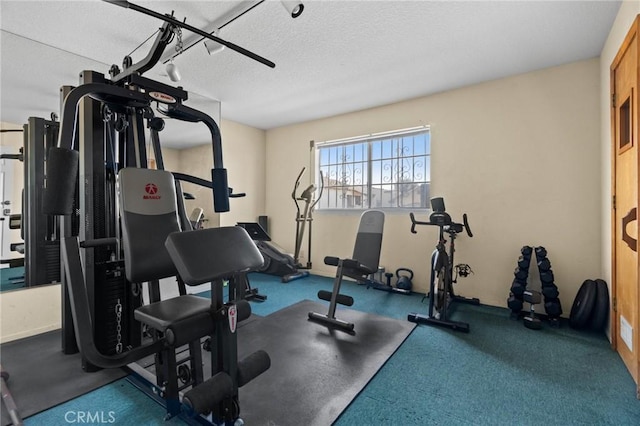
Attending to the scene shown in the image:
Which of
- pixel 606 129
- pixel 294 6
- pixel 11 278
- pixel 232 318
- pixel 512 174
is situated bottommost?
pixel 11 278

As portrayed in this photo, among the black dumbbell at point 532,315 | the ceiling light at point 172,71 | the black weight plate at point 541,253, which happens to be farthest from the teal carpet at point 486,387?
the ceiling light at point 172,71

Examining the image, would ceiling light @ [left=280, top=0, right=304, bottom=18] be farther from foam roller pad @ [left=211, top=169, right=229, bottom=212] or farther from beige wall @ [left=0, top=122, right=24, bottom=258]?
beige wall @ [left=0, top=122, right=24, bottom=258]

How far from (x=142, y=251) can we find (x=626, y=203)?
126 inches

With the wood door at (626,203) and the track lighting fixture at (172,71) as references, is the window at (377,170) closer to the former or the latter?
the wood door at (626,203)

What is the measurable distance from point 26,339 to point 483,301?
15.1ft

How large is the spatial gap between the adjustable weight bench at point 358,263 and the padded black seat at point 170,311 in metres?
1.57

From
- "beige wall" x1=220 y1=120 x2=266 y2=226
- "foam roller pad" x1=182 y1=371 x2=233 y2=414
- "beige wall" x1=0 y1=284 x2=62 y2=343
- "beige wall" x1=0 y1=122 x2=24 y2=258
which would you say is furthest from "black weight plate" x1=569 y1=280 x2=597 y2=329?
"beige wall" x1=0 y1=122 x2=24 y2=258

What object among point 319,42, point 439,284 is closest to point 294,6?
point 319,42

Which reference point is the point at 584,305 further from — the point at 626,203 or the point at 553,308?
the point at 626,203

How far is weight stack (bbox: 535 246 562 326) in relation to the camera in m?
2.90

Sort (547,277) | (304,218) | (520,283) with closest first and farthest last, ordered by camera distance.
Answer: (547,277) < (520,283) < (304,218)

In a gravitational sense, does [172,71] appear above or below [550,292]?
above

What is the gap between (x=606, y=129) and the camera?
8.97 feet

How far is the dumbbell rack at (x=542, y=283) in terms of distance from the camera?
291 centimetres
